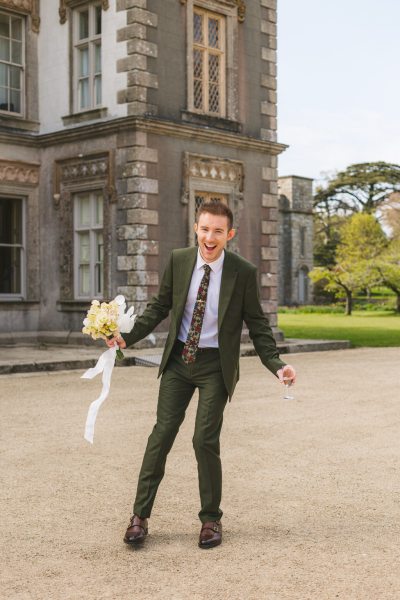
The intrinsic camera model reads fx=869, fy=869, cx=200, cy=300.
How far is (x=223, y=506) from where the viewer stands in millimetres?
5293

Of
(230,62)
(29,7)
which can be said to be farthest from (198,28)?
Result: (29,7)

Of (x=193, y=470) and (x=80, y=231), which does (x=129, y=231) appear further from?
(x=193, y=470)

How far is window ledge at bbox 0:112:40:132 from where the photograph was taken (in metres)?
17.4

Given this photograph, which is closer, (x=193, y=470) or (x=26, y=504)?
(x=26, y=504)

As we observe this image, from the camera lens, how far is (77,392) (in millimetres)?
10648

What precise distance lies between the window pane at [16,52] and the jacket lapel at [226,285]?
14.4 metres

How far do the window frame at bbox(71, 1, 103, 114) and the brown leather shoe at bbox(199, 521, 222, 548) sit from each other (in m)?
13.2

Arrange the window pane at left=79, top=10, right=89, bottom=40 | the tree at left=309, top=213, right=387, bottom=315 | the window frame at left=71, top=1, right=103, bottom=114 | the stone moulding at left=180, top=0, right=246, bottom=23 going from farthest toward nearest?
the tree at left=309, top=213, right=387, bottom=315
the stone moulding at left=180, top=0, right=246, bottom=23
the window pane at left=79, top=10, right=89, bottom=40
the window frame at left=71, top=1, right=103, bottom=114

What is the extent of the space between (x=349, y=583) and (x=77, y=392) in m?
7.08

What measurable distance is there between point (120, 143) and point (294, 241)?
1378 inches

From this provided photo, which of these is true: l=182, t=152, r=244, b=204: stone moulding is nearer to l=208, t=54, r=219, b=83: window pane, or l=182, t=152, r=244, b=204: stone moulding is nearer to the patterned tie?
l=208, t=54, r=219, b=83: window pane

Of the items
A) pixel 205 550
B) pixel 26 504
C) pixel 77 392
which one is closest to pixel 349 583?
pixel 205 550

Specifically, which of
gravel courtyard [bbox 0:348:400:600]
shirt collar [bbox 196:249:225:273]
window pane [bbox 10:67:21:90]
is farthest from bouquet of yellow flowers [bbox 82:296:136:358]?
window pane [bbox 10:67:21:90]

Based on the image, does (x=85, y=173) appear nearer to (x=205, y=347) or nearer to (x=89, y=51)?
(x=89, y=51)
